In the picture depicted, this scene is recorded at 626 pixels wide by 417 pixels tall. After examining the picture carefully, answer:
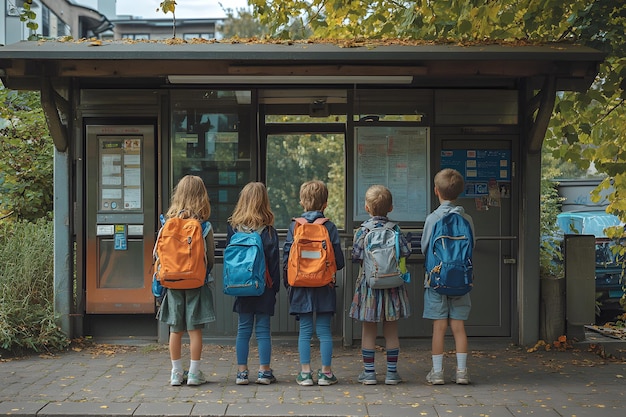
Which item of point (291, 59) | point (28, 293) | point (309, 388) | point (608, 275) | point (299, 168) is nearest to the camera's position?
point (309, 388)

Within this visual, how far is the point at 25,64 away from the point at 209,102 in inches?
74.5

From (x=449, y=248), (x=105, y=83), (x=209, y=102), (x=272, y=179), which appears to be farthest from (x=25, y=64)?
(x=449, y=248)

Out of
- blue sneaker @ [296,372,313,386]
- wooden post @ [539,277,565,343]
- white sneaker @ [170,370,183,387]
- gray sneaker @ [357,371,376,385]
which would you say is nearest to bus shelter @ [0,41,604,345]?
wooden post @ [539,277,565,343]

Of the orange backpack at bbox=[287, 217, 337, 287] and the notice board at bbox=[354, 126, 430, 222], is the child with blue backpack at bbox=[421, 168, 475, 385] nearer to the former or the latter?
the orange backpack at bbox=[287, 217, 337, 287]

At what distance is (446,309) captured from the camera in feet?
21.1

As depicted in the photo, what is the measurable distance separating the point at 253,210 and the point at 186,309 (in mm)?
997

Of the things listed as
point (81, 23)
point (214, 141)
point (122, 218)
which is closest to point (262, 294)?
point (214, 141)

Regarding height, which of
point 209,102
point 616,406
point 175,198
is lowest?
point 616,406

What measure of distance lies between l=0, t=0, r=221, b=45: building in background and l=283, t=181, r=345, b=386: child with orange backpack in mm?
2944

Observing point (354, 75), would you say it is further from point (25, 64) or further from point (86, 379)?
point (86, 379)

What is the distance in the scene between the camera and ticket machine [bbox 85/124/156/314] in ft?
26.5

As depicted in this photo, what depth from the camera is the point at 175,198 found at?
Answer: 20.9 ft

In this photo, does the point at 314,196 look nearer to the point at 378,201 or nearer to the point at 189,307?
the point at 378,201

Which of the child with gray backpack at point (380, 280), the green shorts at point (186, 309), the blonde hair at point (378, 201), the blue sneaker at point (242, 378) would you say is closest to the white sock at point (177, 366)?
the green shorts at point (186, 309)
